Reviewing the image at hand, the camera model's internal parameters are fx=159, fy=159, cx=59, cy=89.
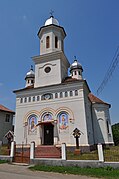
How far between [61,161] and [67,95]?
9.40 meters

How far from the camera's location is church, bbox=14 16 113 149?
18.6 meters

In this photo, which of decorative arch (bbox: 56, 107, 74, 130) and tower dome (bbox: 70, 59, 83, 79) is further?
tower dome (bbox: 70, 59, 83, 79)

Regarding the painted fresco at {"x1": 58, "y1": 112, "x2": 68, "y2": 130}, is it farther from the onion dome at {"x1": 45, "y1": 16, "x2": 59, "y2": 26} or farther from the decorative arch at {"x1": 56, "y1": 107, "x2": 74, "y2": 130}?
the onion dome at {"x1": 45, "y1": 16, "x2": 59, "y2": 26}

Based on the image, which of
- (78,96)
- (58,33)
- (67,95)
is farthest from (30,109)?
(58,33)

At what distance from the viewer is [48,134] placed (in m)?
19.8

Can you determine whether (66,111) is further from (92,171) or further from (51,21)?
(51,21)

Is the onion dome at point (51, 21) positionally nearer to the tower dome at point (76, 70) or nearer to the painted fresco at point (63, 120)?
the tower dome at point (76, 70)

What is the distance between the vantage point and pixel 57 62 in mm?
22578

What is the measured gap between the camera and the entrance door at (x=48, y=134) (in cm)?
1945

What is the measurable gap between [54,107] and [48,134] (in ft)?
11.3

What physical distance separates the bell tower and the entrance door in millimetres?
5743

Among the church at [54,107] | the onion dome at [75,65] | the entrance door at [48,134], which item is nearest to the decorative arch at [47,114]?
the church at [54,107]

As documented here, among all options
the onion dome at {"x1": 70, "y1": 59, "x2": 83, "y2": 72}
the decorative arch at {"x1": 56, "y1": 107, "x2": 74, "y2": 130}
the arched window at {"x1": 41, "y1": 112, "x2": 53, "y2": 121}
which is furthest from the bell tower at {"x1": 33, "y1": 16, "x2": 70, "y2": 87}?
the arched window at {"x1": 41, "y1": 112, "x2": 53, "y2": 121}

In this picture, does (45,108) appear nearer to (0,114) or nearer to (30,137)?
(30,137)
